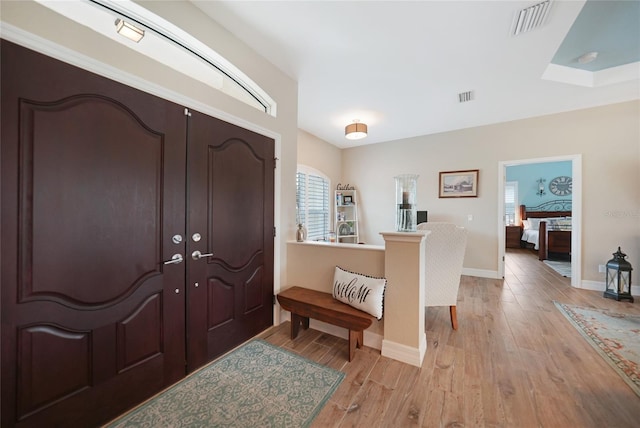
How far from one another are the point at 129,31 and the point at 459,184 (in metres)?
4.99

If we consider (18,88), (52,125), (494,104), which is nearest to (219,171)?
(52,125)

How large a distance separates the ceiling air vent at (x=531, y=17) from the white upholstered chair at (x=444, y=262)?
70.1 inches

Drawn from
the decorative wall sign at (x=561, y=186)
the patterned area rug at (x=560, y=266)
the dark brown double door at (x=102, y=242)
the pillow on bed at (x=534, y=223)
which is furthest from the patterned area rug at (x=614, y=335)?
the decorative wall sign at (x=561, y=186)

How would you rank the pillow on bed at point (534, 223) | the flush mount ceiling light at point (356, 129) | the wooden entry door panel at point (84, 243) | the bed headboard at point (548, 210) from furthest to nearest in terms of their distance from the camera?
the bed headboard at point (548, 210), the pillow on bed at point (534, 223), the flush mount ceiling light at point (356, 129), the wooden entry door panel at point (84, 243)

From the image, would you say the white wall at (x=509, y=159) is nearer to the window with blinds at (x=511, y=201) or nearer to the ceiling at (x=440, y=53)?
the ceiling at (x=440, y=53)

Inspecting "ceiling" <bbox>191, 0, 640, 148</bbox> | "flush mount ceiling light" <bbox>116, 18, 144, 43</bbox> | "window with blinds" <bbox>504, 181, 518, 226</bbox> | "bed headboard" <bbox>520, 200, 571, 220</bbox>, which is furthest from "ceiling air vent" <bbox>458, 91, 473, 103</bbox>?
"bed headboard" <bbox>520, 200, 571, 220</bbox>

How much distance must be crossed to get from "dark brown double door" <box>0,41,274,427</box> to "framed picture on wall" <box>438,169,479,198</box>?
413cm

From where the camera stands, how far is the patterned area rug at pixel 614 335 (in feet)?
5.76

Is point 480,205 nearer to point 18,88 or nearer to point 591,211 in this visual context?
point 591,211

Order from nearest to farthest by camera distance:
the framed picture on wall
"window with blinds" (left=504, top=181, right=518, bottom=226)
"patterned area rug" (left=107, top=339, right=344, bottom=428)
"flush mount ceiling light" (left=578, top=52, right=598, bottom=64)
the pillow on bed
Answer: "patterned area rug" (left=107, top=339, right=344, bottom=428)
"flush mount ceiling light" (left=578, top=52, right=598, bottom=64)
the framed picture on wall
the pillow on bed
"window with blinds" (left=504, top=181, right=518, bottom=226)

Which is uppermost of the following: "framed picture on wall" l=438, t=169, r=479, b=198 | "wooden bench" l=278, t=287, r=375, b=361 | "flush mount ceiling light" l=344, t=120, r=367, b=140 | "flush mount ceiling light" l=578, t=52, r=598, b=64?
"flush mount ceiling light" l=578, t=52, r=598, b=64

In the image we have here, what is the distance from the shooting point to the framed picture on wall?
4.36 m

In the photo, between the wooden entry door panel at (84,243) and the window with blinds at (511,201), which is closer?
the wooden entry door panel at (84,243)

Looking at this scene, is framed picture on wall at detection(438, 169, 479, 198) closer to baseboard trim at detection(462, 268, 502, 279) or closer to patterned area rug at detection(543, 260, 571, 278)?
baseboard trim at detection(462, 268, 502, 279)
